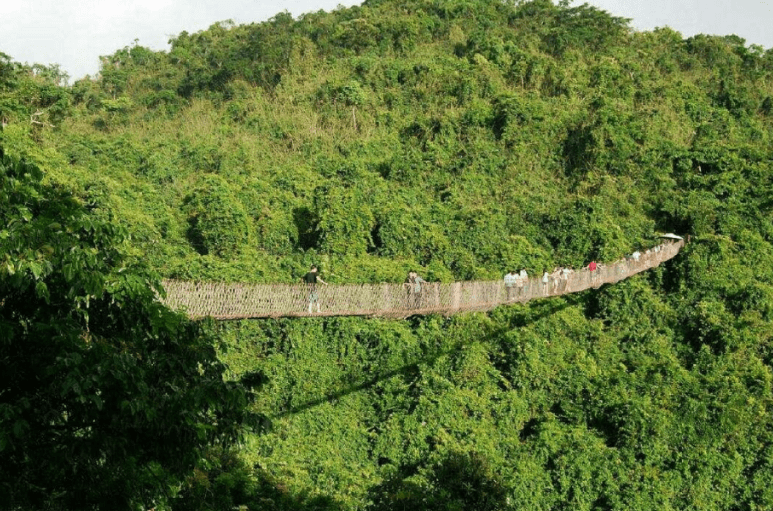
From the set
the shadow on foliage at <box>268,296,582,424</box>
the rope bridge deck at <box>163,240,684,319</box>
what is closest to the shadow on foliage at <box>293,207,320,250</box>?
the shadow on foliage at <box>268,296,582,424</box>

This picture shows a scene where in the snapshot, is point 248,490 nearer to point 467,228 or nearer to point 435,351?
point 435,351

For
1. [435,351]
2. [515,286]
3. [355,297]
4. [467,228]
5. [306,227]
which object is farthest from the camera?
[306,227]

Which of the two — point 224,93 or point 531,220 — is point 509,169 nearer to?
point 531,220

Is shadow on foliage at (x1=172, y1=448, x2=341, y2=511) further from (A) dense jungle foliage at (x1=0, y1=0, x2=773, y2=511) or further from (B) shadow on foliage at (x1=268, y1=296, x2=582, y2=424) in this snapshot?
(B) shadow on foliage at (x1=268, y1=296, x2=582, y2=424)

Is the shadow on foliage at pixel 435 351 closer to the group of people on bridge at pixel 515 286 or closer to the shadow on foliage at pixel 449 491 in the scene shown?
the group of people on bridge at pixel 515 286

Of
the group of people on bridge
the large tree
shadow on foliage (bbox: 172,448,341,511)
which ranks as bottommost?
shadow on foliage (bbox: 172,448,341,511)

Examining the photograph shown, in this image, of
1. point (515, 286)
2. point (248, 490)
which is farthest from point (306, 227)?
point (248, 490)

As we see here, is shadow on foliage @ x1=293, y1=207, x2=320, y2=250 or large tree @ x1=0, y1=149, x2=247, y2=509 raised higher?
large tree @ x1=0, y1=149, x2=247, y2=509

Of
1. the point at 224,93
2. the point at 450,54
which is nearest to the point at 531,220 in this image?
the point at 450,54
